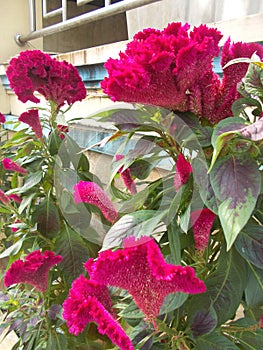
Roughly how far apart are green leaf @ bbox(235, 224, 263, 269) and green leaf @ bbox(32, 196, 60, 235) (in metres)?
0.48

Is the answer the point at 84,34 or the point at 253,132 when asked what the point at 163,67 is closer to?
the point at 253,132

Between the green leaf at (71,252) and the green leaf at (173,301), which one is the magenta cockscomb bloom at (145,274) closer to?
the green leaf at (173,301)

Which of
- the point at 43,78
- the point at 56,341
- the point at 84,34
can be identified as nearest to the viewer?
the point at 56,341

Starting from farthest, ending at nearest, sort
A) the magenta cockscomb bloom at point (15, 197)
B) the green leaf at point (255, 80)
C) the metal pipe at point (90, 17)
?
the metal pipe at point (90, 17) → the magenta cockscomb bloom at point (15, 197) → the green leaf at point (255, 80)

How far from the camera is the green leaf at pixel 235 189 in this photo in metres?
0.41

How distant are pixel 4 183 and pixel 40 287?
30.8 inches

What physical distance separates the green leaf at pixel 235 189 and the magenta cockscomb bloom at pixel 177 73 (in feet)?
0.34

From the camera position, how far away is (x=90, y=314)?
415mm

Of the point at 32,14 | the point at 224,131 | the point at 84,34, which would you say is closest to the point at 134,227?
the point at 224,131

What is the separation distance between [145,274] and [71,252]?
468 mm

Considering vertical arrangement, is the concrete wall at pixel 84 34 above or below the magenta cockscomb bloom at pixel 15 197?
above

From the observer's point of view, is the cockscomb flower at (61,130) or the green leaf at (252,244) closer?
the green leaf at (252,244)

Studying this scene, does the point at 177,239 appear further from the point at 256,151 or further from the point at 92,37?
the point at 92,37

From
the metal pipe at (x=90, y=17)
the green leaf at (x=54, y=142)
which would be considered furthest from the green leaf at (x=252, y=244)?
the metal pipe at (x=90, y=17)
